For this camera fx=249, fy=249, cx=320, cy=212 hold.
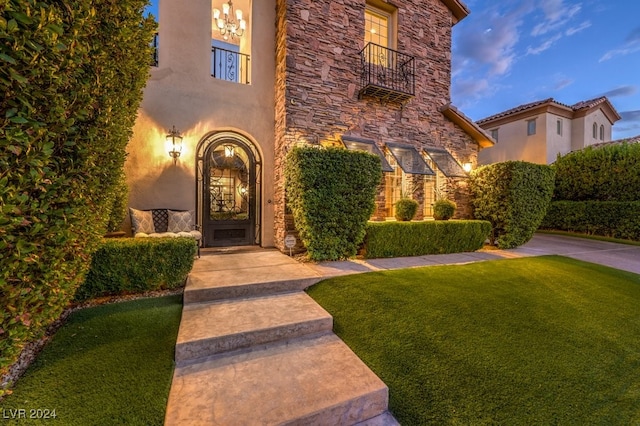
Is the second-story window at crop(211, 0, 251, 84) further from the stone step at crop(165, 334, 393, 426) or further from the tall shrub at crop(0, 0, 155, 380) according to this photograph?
the stone step at crop(165, 334, 393, 426)

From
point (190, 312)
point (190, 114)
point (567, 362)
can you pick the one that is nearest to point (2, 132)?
point (190, 312)

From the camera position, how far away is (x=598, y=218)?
10.9 m

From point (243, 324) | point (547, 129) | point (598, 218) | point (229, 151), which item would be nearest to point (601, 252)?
point (598, 218)

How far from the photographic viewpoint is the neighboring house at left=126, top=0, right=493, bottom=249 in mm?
6848

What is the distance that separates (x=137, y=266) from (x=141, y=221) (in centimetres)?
285

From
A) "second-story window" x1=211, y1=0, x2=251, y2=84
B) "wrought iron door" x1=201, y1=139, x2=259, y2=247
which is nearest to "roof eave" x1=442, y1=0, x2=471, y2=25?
"second-story window" x1=211, y1=0, x2=251, y2=84

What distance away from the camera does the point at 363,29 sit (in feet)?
27.3

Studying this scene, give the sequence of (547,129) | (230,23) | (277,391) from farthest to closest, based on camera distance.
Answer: (547,129), (230,23), (277,391)

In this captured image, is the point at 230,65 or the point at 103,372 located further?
the point at 230,65

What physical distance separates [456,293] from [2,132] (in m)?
5.34

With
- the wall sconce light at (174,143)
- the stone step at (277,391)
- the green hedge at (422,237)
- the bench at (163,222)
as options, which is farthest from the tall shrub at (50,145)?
the green hedge at (422,237)

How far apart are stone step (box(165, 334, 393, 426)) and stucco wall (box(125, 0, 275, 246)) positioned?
18.0 feet

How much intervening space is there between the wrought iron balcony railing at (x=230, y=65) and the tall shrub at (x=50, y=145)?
5.07 metres

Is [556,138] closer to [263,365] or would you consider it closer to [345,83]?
[345,83]
